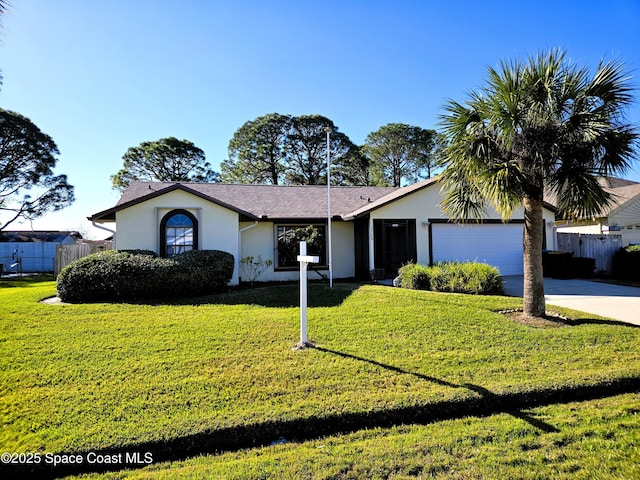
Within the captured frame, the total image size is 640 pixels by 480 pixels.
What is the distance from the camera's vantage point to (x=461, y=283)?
34.7ft

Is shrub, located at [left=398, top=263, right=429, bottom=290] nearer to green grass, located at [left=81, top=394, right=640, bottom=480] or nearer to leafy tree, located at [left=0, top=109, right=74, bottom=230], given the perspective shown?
green grass, located at [left=81, top=394, right=640, bottom=480]

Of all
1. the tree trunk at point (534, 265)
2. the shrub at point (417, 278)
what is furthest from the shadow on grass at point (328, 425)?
the shrub at point (417, 278)

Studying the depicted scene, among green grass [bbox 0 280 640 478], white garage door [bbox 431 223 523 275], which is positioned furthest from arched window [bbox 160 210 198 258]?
white garage door [bbox 431 223 523 275]

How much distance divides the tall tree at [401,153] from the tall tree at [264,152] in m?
9.53

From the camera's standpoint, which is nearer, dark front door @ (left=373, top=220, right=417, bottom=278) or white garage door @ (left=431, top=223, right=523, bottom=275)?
dark front door @ (left=373, top=220, right=417, bottom=278)

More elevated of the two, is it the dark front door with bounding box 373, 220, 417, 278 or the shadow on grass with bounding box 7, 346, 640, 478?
the dark front door with bounding box 373, 220, 417, 278

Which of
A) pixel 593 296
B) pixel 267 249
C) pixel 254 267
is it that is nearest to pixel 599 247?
pixel 593 296

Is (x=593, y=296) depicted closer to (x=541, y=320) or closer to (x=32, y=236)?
(x=541, y=320)

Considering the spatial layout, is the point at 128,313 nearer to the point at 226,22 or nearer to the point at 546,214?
the point at 226,22

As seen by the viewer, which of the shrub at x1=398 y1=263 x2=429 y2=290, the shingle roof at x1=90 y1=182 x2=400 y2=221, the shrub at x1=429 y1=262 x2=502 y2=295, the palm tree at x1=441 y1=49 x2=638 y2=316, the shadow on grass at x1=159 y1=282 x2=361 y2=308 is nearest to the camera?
the palm tree at x1=441 y1=49 x2=638 y2=316

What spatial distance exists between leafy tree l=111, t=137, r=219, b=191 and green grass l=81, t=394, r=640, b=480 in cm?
3451

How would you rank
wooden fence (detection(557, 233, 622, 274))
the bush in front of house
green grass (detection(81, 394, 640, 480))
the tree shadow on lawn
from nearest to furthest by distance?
green grass (detection(81, 394, 640, 480)) → the tree shadow on lawn → the bush in front of house → wooden fence (detection(557, 233, 622, 274))

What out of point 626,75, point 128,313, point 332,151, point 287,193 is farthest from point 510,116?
point 332,151

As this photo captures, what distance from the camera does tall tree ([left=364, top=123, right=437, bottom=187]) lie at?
3641cm
